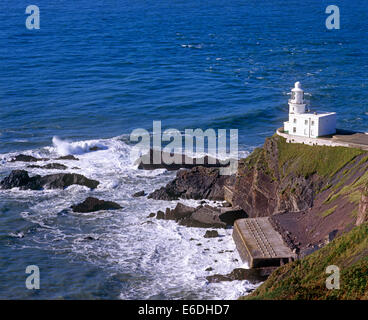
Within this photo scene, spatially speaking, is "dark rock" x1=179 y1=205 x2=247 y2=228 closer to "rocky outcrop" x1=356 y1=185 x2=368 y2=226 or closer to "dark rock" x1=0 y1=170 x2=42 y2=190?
"rocky outcrop" x1=356 y1=185 x2=368 y2=226

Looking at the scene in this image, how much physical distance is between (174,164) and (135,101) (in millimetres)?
27004

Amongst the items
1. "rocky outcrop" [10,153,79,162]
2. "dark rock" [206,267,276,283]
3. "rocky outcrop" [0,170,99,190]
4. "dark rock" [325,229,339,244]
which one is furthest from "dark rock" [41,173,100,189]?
"dark rock" [325,229,339,244]

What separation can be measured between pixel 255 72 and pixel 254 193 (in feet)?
172

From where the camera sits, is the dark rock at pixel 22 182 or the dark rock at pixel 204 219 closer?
→ the dark rock at pixel 204 219

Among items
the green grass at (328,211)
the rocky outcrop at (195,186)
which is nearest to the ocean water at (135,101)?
the rocky outcrop at (195,186)

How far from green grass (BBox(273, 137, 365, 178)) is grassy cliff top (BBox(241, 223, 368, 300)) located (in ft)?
38.1

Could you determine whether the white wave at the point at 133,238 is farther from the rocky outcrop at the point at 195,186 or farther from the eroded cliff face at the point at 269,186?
the eroded cliff face at the point at 269,186

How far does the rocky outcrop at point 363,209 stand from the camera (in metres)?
39.5

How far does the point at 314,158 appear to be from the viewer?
50.4m

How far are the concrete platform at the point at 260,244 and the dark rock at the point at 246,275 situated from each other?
18.2 inches

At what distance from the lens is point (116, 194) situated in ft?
193

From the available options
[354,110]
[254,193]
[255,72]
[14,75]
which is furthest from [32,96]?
[254,193]

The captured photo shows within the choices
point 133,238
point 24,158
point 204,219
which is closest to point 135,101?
point 24,158
